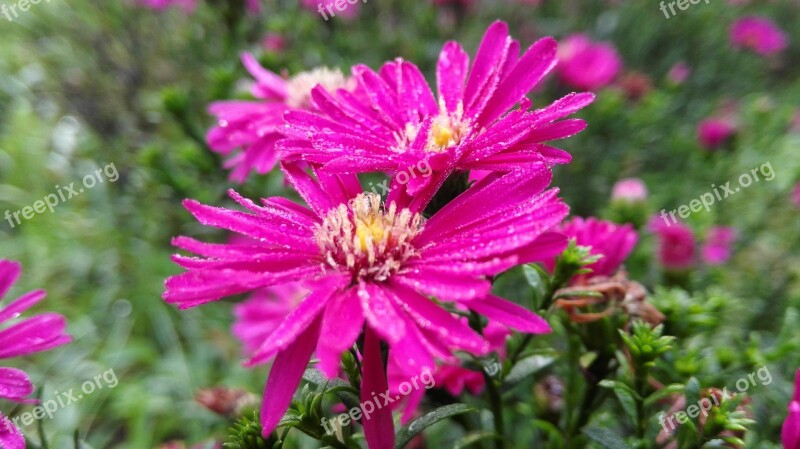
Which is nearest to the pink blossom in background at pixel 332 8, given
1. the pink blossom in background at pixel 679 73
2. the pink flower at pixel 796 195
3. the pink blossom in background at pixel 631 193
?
the pink blossom in background at pixel 631 193

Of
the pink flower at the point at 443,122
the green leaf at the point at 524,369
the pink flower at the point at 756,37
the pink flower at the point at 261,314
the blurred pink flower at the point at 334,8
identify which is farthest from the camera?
the pink flower at the point at 756,37

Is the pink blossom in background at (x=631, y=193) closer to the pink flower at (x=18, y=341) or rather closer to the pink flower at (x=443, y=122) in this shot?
the pink flower at (x=443, y=122)

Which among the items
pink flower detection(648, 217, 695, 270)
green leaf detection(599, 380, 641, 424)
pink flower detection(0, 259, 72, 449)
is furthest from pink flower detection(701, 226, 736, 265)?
pink flower detection(0, 259, 72, 449)

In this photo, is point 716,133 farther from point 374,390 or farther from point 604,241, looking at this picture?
point 374,390

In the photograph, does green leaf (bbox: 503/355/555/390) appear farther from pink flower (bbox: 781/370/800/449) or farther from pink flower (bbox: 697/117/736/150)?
pink flower (bbox: 697/117/736/150)

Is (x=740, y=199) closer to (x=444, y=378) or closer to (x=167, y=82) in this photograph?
(x=444, y=378)

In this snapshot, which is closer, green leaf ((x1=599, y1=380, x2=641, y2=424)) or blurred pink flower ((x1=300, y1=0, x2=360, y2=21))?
green leaf ((x1=599, y1=380, x2=641, y2=424))
